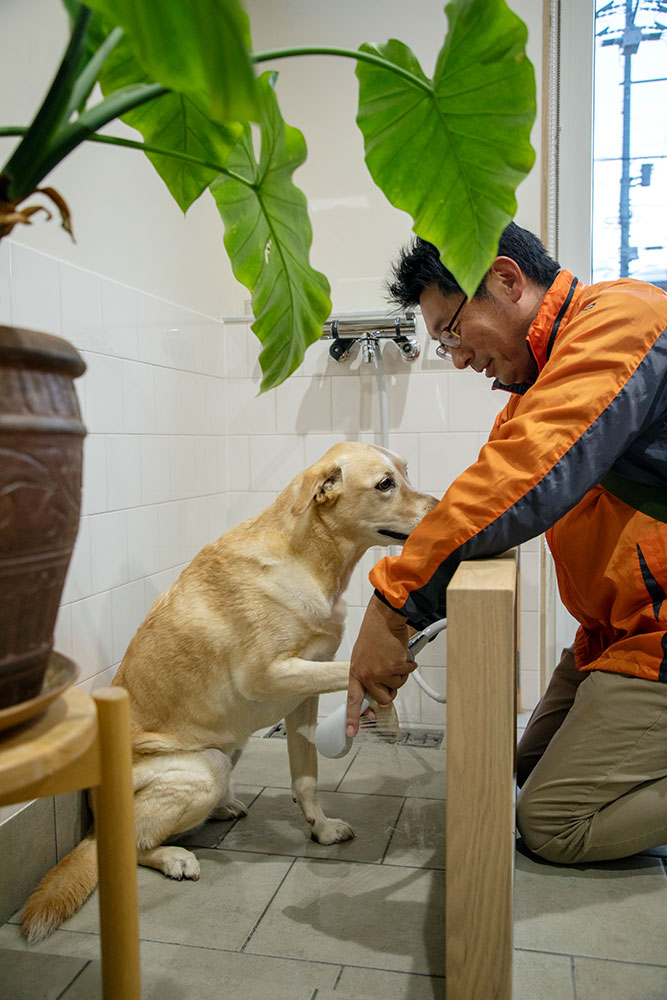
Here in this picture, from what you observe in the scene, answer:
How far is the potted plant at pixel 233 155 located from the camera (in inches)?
21.3

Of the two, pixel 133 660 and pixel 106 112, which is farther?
pixel 133 660

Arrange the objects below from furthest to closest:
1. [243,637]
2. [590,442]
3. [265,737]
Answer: [265,737]
[243,637]
[590,442]

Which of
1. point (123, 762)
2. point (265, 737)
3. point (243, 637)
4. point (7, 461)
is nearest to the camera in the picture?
point (7, 461)

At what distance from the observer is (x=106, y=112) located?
71 centimetres

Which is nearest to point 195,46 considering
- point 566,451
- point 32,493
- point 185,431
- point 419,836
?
point 32,493

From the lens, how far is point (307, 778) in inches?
72.4

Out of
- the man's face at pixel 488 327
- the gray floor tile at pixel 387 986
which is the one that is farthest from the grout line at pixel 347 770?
the man's face at pixel 488 327

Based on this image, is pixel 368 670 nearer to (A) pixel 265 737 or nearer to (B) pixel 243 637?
(B) pixel 243 637

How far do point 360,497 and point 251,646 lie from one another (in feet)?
1.42

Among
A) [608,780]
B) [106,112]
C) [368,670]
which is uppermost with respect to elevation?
[106,112]

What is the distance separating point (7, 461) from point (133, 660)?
1309 millimetres

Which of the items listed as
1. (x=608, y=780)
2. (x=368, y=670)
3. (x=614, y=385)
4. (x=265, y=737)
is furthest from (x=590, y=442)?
(x=265, y=737)

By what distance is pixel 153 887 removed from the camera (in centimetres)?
168

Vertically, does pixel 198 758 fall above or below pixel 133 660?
below
